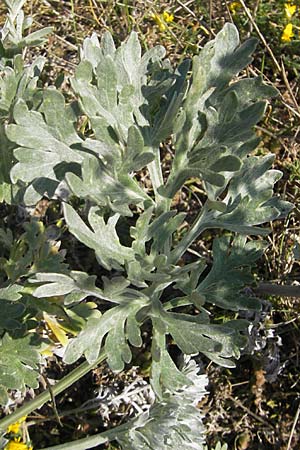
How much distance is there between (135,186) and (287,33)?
4.86ft

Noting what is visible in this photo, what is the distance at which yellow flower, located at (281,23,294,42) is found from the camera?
10.0 ft

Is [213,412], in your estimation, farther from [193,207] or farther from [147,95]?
[147,95]

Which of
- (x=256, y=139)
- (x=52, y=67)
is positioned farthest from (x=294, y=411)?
(x=52, y=67)

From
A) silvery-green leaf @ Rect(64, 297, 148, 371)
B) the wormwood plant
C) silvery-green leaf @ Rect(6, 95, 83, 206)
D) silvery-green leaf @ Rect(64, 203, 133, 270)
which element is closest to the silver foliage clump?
the wormwood plant

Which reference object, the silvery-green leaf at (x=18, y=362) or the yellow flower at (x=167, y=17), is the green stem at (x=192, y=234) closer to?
the silvery-green leaf at (x=18, y=362)

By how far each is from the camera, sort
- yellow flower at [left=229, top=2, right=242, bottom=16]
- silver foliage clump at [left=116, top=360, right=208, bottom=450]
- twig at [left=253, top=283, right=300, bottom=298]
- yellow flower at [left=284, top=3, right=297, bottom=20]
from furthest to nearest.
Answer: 1. yellow flower at [left=229, top=2, right=242, bottom=16]
2. yellow flower at [left=284, top=3, right=297, bottom=20]
3. twig at [left=253, top=283, right=300, bottom=298]
4. silver foliage clump at [left=116, top=360, right=208, bottom=450]

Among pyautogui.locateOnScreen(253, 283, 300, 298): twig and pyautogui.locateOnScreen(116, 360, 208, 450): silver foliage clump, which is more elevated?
pyautogui.locateOnScreen(253, 283, 300, 298): twig

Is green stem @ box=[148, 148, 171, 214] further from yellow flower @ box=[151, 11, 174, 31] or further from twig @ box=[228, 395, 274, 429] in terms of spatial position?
yellow flower @ box=[151, 11, 174, 31]

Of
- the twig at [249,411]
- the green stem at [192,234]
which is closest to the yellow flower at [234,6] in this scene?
the green stem at [192,234]

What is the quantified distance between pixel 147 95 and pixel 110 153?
26 cm

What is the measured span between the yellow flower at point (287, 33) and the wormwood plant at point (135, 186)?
1.18m

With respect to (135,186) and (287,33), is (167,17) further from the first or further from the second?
(135,186)

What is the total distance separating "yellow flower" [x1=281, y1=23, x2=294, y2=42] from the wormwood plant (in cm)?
118

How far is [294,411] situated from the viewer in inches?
111
